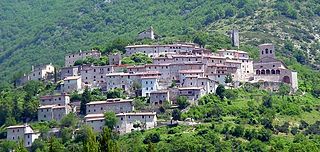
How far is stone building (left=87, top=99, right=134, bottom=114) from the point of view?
3856 inches

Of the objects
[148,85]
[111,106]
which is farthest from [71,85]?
[148,85]

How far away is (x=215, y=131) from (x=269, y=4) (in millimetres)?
75196

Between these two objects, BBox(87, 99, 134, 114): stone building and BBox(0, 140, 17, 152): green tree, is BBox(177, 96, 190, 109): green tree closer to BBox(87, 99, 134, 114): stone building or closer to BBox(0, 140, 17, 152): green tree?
BBox(87, 99, 134, 114): stone building

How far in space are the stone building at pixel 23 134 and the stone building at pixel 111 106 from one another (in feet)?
19.3

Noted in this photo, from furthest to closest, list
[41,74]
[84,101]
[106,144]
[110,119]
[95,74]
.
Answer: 1. [41,74]
2. [95,74]
3. [84,101]
4. [110,119]
5. [106,144]

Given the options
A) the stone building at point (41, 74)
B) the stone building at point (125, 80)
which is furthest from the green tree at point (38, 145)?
the stone building at point (41, 74)

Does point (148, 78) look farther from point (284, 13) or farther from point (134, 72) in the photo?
point (284, 13)

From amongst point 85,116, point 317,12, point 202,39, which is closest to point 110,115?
point 85,116

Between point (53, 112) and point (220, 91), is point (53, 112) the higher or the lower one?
the lower one

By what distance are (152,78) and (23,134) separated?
13.9 m

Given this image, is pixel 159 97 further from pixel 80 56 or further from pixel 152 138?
pixel 80 56

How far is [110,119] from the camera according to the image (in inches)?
A: 3738

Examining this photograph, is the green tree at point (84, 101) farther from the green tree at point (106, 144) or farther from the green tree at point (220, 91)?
the green tree at point (106, 144)

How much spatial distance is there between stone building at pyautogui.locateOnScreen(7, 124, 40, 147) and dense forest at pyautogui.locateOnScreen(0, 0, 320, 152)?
90 cm
